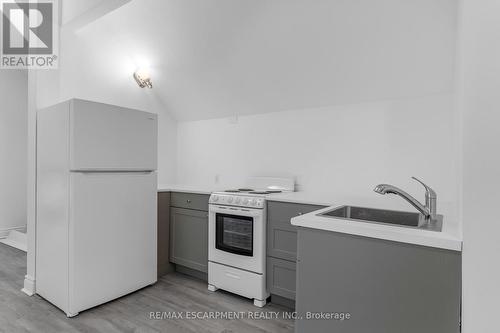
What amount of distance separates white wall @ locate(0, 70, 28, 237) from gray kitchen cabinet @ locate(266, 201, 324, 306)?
4255mm

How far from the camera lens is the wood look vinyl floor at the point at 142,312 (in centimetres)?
209

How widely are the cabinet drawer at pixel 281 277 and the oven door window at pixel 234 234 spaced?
21cm

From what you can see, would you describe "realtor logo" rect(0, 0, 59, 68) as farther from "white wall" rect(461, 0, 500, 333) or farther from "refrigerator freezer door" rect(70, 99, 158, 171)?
"white wall" rect(461, 0, 500, 333)

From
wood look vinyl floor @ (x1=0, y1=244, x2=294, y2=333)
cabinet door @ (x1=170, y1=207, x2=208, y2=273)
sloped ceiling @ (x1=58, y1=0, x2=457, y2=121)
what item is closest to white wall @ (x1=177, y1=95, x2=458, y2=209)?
sloped ceiling @ (x1=58, y1=0, x2=457, y2=121)

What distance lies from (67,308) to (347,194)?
97.3 inches

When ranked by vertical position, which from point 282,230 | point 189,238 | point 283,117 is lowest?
point 189,238

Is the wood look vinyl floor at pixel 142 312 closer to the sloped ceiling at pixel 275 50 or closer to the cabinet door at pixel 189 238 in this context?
the cabinet door at pixel 189 238

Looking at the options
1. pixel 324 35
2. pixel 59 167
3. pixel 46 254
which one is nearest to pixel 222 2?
pixel 324 35

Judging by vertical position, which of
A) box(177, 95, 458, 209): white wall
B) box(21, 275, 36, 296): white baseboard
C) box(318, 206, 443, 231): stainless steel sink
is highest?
box(177, 95, 458, 209): white wall

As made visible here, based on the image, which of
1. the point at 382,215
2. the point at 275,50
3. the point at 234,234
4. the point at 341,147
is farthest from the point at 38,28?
the point at 382,215

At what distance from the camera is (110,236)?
2459mm

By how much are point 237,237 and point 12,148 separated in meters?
4.07

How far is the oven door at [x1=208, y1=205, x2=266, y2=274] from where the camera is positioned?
2453mm

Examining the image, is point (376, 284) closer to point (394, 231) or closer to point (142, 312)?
point (394, 231)
